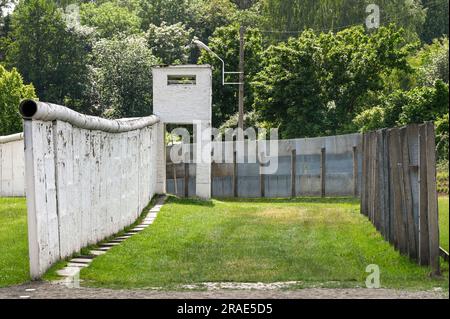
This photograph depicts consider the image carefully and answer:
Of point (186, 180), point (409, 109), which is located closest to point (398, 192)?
point (409, 109)

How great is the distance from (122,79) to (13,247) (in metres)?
42.2

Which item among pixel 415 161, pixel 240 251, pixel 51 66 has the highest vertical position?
pixel 51 66

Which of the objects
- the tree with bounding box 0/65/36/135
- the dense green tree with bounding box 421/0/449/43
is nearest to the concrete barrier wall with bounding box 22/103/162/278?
the tree with bounding box 0/65/36/135

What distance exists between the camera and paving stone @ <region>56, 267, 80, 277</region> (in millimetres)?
12633

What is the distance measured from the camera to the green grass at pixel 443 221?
10665 mm

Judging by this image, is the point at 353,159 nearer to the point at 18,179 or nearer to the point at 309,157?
the point at 309,157

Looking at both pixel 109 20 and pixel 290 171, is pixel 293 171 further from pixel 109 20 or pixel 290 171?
pixel 109 20

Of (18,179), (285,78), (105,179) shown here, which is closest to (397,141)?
(105,179)

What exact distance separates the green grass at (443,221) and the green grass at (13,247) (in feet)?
17.1

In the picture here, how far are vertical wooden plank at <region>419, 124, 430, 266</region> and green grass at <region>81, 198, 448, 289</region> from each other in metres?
0.26

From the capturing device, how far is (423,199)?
1190cm

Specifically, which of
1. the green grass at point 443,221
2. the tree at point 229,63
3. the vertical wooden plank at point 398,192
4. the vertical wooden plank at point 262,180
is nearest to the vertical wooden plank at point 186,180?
the vertical wooden plank at point 262,180
